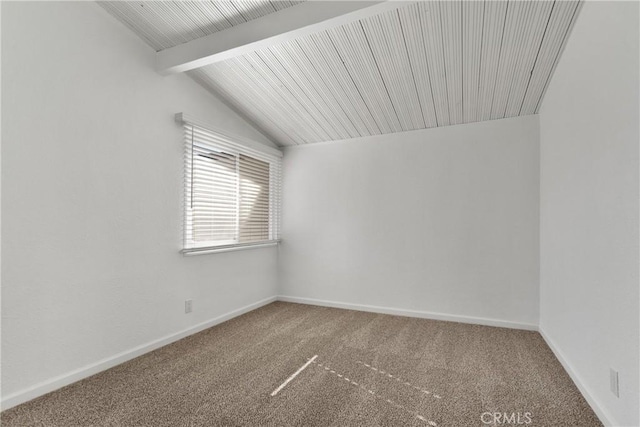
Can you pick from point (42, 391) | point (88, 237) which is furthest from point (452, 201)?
point (42, 391)

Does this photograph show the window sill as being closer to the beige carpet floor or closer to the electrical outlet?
the beige carpet floor

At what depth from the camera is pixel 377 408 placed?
1.80 meters

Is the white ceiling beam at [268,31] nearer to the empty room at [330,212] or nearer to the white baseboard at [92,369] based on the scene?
the empty room at [330,212]

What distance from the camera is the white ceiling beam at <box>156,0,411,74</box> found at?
202cm

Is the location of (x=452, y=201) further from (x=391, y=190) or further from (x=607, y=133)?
(x=607, y=133)

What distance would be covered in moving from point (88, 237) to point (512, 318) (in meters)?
3.77

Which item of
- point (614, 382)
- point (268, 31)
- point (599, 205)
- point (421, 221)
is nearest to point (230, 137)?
point (268, 31)

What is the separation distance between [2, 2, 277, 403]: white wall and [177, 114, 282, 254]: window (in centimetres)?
14

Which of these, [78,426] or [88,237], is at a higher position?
[88,237]

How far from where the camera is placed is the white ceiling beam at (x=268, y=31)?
2.02m

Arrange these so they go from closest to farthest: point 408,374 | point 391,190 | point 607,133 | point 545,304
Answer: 1. point 607,133
2. point 408,374
3. point 545,304
4. point 391,190

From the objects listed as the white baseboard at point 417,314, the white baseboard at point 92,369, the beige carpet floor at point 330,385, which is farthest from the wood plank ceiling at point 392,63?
the white baseboard at point 92,369

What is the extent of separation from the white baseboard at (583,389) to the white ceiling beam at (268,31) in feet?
8.24

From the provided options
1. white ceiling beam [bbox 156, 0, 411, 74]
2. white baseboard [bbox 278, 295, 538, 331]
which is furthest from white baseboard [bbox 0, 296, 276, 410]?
white ceiling beam [bbox 156, 0, 411, 74]
